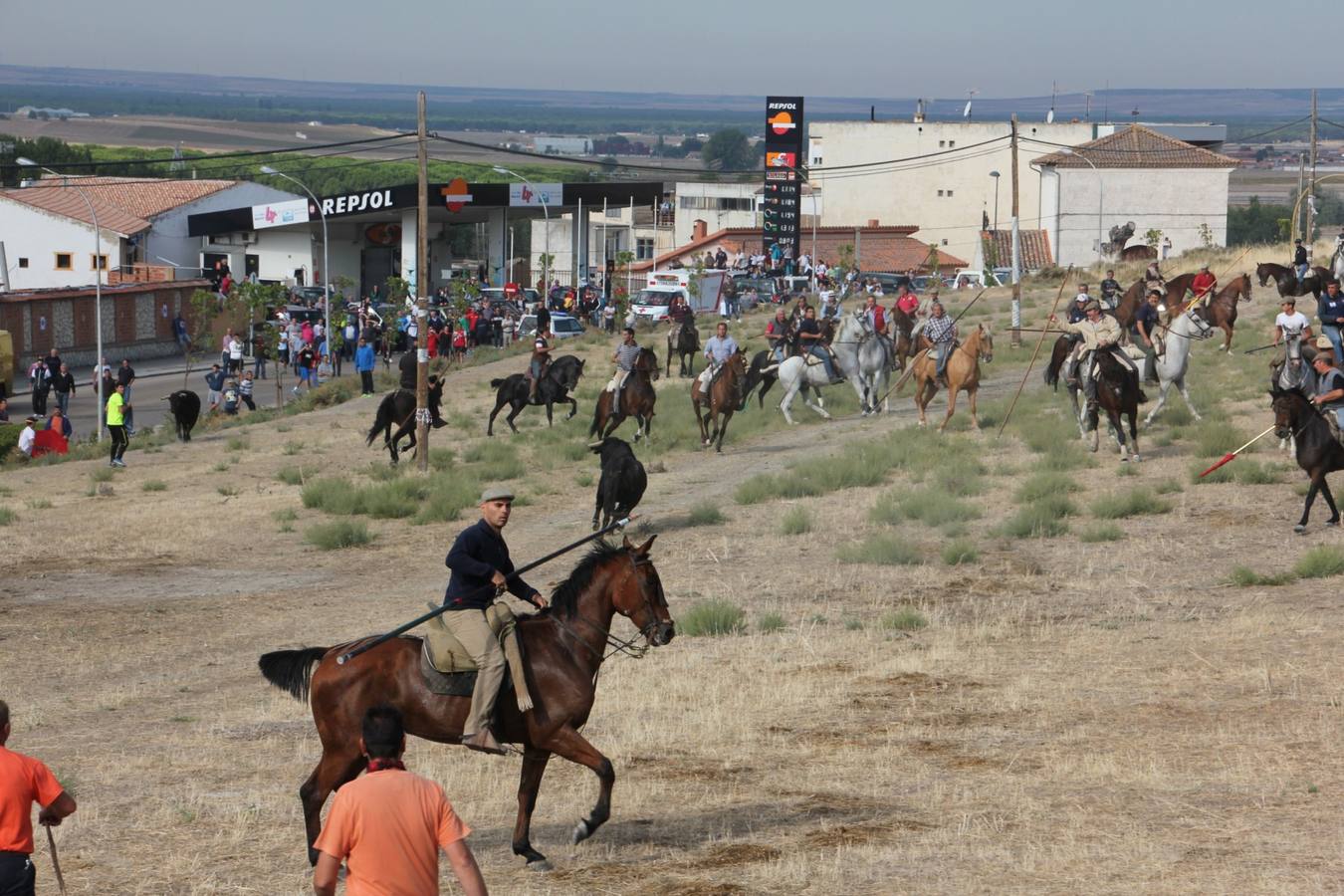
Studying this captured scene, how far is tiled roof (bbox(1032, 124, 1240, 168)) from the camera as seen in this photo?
3494 inches

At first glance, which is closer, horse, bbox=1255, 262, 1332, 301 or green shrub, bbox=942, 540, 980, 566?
green shrub, bbox=942, 540, 980, 566

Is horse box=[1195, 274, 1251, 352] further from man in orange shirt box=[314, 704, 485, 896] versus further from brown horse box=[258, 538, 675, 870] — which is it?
man in orange shirt box=[314, 704, 485, 896]

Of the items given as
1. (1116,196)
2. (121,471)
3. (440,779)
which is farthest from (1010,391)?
(1116,196)

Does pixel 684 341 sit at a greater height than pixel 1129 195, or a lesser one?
lesser

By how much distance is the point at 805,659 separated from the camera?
16.2 meters

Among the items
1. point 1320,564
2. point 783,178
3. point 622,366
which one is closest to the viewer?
point 1320,564

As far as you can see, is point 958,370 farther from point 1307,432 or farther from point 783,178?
point 783,178

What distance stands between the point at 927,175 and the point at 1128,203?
79.4ft

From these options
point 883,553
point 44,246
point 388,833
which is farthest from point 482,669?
point 44,246

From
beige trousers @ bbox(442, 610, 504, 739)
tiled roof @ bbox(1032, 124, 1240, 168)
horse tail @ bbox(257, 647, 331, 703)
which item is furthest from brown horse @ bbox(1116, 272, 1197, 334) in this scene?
tiled roof @ bbox(1032, 124, 1240, 168)

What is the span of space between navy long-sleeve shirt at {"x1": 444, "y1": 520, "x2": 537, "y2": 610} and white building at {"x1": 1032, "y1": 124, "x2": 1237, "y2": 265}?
82519mm

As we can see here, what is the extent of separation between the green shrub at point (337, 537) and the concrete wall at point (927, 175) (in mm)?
87287

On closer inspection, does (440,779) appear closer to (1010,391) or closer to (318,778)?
(318,778)

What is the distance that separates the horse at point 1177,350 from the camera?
28375mm
